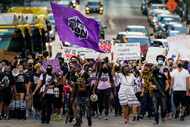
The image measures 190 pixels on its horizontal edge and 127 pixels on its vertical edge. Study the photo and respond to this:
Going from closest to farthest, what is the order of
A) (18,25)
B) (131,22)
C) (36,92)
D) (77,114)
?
(77,114), (36,92), (18,25), (131,22)

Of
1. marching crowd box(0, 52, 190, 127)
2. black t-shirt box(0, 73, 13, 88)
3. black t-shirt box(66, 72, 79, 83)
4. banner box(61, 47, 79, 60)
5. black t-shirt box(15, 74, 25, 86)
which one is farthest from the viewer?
banner box(61, 47, 79, 60)

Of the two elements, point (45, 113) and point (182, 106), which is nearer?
point (45, 113)

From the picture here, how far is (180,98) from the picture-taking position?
21141mm

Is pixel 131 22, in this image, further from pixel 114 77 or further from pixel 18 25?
pixel 114 77

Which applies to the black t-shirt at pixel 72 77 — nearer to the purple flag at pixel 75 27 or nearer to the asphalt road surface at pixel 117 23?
the purple flag at pixel 75 27

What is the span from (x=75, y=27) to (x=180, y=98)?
3.13 metres

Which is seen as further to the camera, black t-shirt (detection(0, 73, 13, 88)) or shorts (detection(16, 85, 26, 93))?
shorts (detection(16, 85, 26, 93))

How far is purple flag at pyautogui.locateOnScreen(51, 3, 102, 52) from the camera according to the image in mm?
20438

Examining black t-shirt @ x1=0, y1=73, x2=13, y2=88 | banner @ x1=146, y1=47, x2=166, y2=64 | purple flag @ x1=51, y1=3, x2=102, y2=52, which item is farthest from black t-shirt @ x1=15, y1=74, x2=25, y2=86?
banner @ x1=146, y1=47, x2=166, y2=64

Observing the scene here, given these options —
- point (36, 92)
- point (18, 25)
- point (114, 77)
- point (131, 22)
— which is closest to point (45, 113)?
point (36, 92)

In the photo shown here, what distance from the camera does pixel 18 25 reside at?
32344mm

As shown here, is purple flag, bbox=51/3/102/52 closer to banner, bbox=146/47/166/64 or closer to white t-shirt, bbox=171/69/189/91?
white t-shirt, bbox=171/69/189/91

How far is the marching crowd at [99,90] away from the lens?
19.8m

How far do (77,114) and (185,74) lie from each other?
11.3 feet
